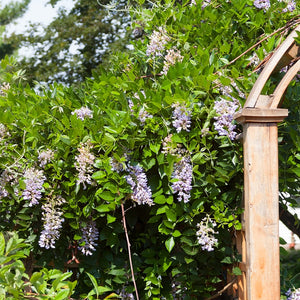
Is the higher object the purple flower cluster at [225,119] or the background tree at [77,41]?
the background tree at [77,41]

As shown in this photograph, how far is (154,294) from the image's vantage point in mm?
2684

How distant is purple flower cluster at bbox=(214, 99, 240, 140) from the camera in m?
2.39

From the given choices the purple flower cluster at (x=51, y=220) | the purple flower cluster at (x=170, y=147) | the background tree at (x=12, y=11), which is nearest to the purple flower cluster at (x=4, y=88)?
the purple flower cluster at (x=51, y=220)

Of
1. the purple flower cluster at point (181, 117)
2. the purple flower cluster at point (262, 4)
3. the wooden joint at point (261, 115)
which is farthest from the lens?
the purple flower cluster at point (262, 4)

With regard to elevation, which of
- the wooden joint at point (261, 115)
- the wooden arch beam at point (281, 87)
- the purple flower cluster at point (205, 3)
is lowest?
the wooden joint at point (261, 115)

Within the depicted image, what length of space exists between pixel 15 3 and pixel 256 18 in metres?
25.9

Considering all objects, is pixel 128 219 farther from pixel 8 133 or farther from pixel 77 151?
pixel 8 133

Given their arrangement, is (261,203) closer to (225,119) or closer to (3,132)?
(225,119)

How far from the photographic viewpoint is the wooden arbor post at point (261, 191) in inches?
88.9

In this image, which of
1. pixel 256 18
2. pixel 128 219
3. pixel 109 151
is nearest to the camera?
pixel 109 151

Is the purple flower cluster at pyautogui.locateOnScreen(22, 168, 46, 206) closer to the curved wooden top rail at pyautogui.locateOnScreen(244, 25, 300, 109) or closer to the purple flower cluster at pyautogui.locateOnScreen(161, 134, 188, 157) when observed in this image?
the purple flower cluster at pyautogui.locateOnScreen(161, 134, 188, 157)

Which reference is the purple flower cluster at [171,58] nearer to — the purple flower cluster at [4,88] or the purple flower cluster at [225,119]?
the purple flower cluster at [225,119]

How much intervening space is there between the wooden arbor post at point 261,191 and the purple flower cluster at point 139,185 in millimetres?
515

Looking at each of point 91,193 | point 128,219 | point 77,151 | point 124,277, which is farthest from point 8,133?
point 124,277
